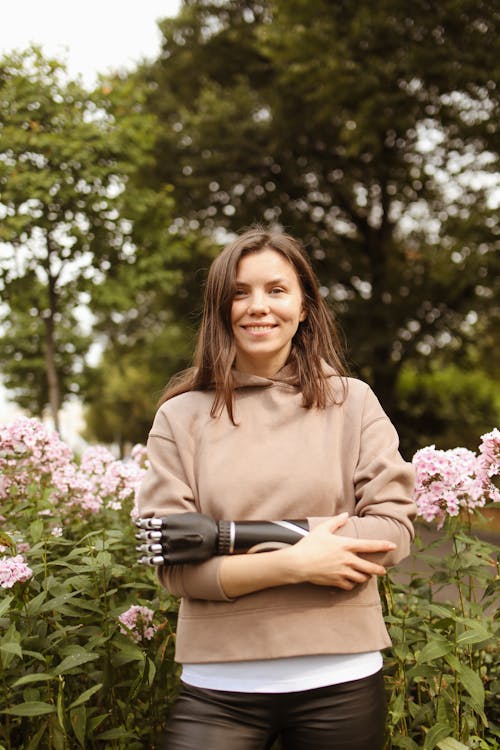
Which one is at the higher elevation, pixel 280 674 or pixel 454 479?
pixel 454 479

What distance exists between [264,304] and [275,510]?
1.72 ft

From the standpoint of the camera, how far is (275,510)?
6.00ft

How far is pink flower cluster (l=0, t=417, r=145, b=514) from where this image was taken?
3473mm

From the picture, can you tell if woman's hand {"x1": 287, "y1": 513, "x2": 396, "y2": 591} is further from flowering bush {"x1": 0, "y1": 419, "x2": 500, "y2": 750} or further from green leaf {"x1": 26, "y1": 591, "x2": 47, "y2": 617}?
green leaf {"x1": 26, "y1": 591, "x2": 47, "y2": 617}

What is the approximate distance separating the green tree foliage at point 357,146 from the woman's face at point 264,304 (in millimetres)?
11841

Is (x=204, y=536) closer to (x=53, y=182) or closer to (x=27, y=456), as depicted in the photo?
(x=27, y=456)

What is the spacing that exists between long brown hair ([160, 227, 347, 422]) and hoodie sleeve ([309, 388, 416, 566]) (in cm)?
16

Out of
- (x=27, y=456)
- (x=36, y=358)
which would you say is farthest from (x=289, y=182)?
(x=27, y=456)

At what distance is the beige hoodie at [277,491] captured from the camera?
1728mm

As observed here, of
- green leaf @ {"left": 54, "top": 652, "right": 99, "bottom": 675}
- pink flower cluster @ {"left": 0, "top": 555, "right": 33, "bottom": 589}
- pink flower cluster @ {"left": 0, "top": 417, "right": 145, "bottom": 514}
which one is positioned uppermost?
pink flower cluster @ {"left": 0, "top": 417, "right": 145, "bottom": 514}

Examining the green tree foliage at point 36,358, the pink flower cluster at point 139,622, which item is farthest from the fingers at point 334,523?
the green tree foliage at point 36,358

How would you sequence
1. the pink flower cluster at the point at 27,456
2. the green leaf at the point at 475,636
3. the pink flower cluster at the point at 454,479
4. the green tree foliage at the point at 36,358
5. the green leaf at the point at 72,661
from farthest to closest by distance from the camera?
the green tree foliage at the point at 36,358 < the pink flower cluster at the point at 27,456 < the pink flower cluster at the point at 454,479 < the green leaf at the point at 475,636 < the green leaf at the point at 72,661

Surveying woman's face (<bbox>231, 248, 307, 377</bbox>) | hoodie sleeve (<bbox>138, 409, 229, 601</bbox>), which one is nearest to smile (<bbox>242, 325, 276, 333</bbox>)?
woman's face (<bbox>231, 248, 307, 377</bbox>)

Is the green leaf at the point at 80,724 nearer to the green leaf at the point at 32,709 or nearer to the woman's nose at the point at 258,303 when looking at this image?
the green leaf at the point at 32,709
